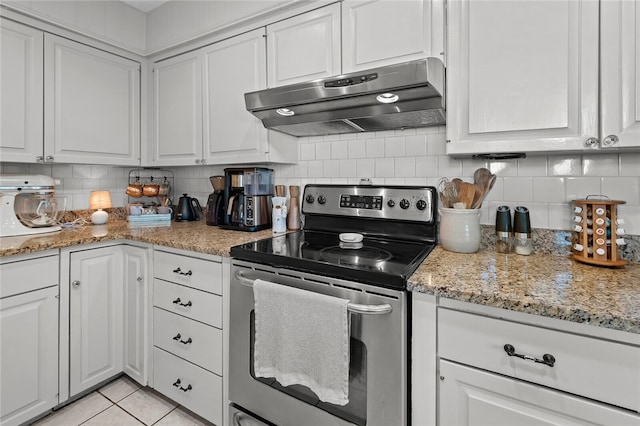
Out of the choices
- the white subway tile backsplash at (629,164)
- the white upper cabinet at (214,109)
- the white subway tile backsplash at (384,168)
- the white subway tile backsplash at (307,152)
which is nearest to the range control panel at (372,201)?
the white subway tile backsplash at (384,168)

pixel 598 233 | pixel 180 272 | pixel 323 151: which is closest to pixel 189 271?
pixel 180 272

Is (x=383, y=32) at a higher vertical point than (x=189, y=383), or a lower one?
higher

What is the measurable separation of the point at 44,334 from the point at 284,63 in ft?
6.02

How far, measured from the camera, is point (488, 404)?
91cm

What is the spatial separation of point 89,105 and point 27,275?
46.5 inches

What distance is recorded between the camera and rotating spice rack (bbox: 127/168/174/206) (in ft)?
8.72

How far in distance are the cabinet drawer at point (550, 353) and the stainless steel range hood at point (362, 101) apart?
2.71 feet

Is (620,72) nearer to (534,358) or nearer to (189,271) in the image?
(534,358)

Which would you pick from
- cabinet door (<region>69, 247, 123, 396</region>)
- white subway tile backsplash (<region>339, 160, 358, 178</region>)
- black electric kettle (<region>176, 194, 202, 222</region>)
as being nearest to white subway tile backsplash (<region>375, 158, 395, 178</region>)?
white subway tile backsplash (<region>339, 160, 358, 178</region>)

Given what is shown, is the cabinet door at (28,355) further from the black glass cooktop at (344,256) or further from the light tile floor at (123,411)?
the black glass cooktop at (344,256)

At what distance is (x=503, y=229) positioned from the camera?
53.6 inches

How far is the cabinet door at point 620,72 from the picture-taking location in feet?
3.31

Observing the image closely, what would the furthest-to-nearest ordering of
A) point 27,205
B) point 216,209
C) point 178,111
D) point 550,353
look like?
point 178,111
point 216,209
point 27,205
point 550,353

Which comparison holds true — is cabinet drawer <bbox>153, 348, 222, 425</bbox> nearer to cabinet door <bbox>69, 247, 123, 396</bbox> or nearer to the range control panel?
cabinet door <bbox>69, 247, 123, 396</bbox>
